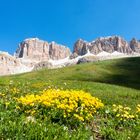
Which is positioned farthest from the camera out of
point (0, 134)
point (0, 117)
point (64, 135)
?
point (0, 117)

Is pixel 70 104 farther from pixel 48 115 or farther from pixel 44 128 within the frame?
pixel 44 128

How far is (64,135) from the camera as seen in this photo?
12703 millimetres

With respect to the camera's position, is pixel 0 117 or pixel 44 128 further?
pixel 0 117

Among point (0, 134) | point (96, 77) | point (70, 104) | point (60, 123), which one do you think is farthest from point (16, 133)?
point (96, 77)

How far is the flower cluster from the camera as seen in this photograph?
1550 centimetres

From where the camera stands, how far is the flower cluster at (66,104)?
15.5 m

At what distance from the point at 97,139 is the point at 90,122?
201 cm

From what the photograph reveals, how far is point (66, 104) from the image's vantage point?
16.4m

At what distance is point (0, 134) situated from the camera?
11922 mm

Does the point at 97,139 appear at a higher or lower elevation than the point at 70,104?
lower

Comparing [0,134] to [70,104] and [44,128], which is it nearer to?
[44,128]

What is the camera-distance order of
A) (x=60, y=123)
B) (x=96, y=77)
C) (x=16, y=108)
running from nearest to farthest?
1. (x=60, y=123)
2. (x=16, y=108)
3. (x=96, y=77)

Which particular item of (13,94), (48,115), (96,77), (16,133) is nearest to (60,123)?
(48,115)

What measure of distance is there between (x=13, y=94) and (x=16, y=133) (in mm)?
9665
